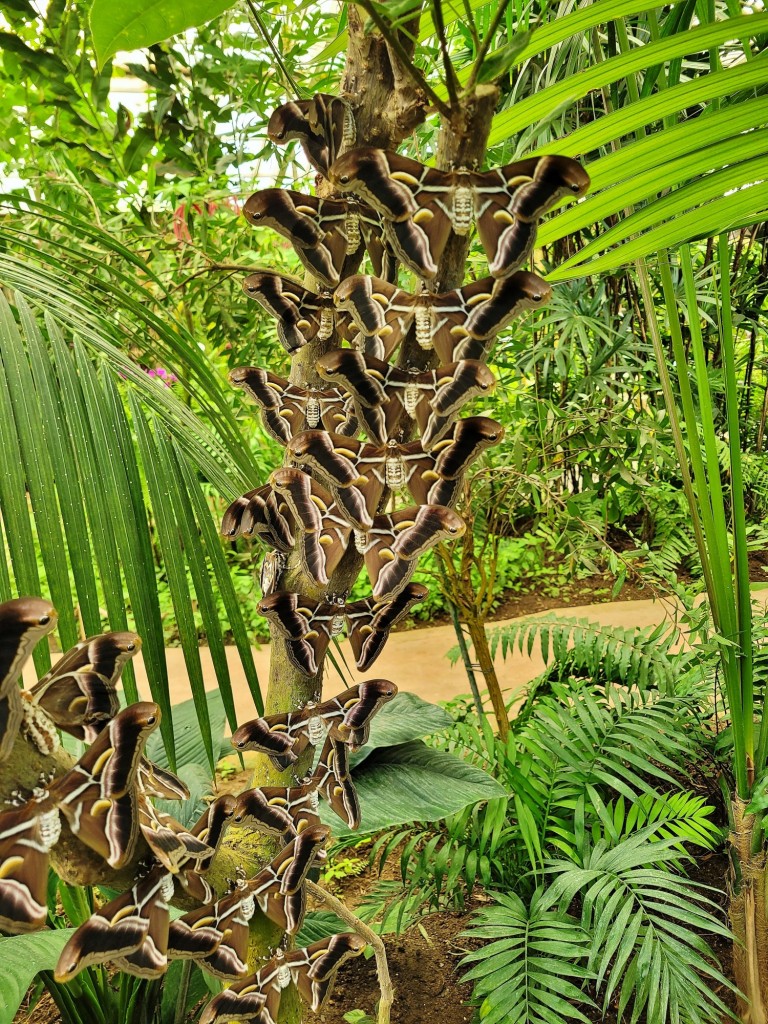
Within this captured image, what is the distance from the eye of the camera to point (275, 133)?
1.20ft

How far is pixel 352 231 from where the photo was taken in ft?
1.26

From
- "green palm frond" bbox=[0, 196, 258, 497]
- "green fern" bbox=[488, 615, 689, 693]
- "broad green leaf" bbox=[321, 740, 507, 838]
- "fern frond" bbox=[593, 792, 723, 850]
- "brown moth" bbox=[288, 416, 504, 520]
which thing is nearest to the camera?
"brown moth" bbox=[288, 416, 504, 520]

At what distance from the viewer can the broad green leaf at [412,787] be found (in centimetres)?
Result: 87

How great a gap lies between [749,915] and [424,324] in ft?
3.71

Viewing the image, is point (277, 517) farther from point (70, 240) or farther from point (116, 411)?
point (70, 240)

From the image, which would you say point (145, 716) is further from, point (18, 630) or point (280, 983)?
point (280, 983)

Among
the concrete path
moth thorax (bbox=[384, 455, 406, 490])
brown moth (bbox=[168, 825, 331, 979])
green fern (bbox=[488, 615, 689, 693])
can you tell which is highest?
moth thorax (bbox=[384, 455, 406, 490])

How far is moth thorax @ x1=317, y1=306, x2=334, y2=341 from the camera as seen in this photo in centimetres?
41

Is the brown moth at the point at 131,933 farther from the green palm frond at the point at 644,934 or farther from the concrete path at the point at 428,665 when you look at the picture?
the concrete path at the point at 428,665

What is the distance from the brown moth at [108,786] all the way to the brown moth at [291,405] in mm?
175

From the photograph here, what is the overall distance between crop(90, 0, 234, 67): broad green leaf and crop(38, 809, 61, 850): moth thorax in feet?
0.88

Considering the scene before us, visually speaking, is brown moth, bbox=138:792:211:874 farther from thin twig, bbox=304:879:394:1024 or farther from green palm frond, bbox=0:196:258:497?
green palm frond, bbox=0:196:258:497

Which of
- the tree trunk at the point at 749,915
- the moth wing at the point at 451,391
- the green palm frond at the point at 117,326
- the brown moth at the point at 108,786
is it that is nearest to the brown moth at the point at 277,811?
the brown moth at the point at 108,786

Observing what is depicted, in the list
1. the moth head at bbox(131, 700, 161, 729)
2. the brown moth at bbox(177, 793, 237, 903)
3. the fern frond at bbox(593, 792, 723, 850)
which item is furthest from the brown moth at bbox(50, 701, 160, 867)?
the fern frond at bbox(593, 792, 723, 850)
